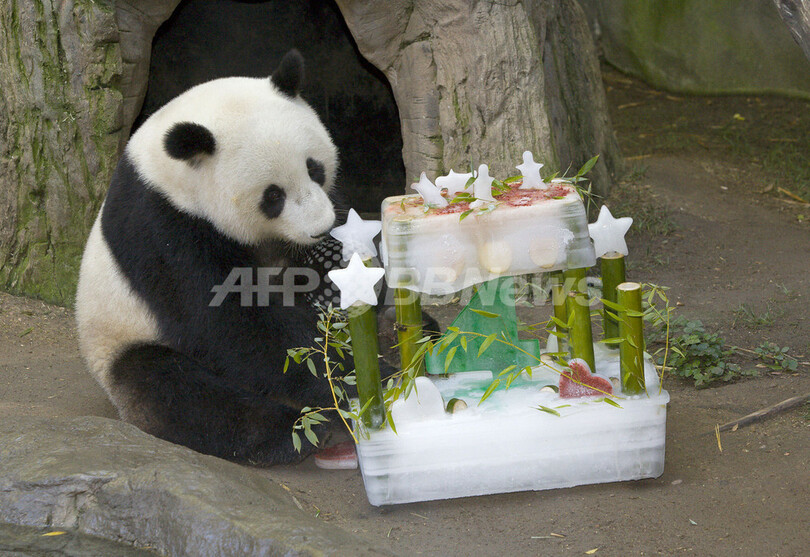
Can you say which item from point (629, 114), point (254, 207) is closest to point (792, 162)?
point (629, 114)

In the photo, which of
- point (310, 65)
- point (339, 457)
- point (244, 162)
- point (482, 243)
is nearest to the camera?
point (482, 243)

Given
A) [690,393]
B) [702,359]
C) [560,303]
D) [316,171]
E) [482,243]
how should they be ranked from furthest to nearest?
[702,359] < [690,393] < [316,171] < [560,303] < [482,243]

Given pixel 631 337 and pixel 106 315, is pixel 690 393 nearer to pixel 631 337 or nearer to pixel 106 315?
pixel 631 337

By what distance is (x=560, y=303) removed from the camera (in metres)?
3.03

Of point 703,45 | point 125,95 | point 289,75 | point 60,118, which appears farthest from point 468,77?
point 703,45

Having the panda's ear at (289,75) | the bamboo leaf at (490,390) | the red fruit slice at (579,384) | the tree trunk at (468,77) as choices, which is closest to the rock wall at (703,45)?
the tree trunk at (468,77)

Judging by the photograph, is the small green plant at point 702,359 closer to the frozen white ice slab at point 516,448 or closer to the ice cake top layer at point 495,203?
the frozen white ice slab at point 516,448

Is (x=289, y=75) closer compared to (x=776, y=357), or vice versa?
(x=289, y=75)

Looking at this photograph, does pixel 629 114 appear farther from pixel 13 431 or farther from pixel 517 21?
pixel 13 431

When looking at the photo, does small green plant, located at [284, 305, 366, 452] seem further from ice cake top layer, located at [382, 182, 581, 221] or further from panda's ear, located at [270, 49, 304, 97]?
panda's ear, located at [270, 49, 304, 97]

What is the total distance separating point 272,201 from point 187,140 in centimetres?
42

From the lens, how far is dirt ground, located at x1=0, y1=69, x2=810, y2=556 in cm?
259

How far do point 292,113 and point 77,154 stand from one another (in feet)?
6.01

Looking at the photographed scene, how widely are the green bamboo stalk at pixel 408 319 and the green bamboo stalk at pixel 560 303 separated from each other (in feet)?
1.77
